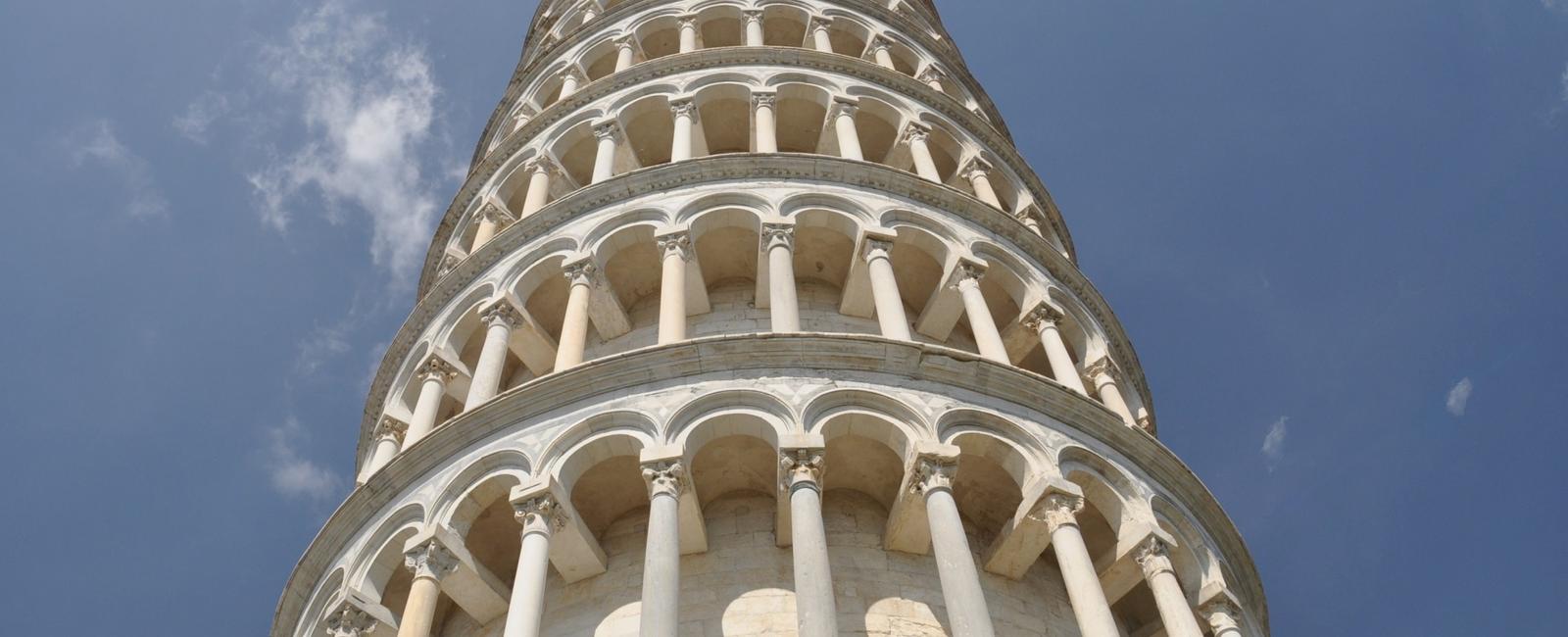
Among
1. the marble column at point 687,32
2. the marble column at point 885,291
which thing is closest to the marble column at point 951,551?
the marble column at point 885,291

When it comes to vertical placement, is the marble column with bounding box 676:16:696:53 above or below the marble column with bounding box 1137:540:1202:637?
above

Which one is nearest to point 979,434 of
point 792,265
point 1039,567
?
point 1039,567

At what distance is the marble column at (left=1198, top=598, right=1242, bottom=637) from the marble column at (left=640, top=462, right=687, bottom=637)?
218 inches

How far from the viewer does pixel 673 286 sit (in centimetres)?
1781

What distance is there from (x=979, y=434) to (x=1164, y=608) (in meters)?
2.62

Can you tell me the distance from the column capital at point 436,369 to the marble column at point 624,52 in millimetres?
8944

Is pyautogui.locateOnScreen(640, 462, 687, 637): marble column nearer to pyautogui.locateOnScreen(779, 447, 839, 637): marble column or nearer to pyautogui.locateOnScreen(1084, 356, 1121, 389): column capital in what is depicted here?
pyautogui.locateOnScreen(779, 447, 839, 637): marble column

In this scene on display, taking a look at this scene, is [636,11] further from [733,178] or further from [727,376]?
[727,376]

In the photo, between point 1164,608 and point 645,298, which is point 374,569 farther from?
point 1164,608

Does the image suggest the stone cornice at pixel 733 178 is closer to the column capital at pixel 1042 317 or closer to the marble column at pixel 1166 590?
the column capital at pixel 1042 317

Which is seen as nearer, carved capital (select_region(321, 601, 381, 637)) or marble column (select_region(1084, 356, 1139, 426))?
carved capital (select_region(321, 601, 381, 637))

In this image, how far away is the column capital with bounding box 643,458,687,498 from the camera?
13938 millimetres

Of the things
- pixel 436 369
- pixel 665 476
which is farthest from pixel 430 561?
pixel 436 369

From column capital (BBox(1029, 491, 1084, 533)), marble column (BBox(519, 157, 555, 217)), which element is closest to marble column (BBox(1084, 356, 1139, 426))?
column capital (BBox(1029, 491, 1084, 533))
